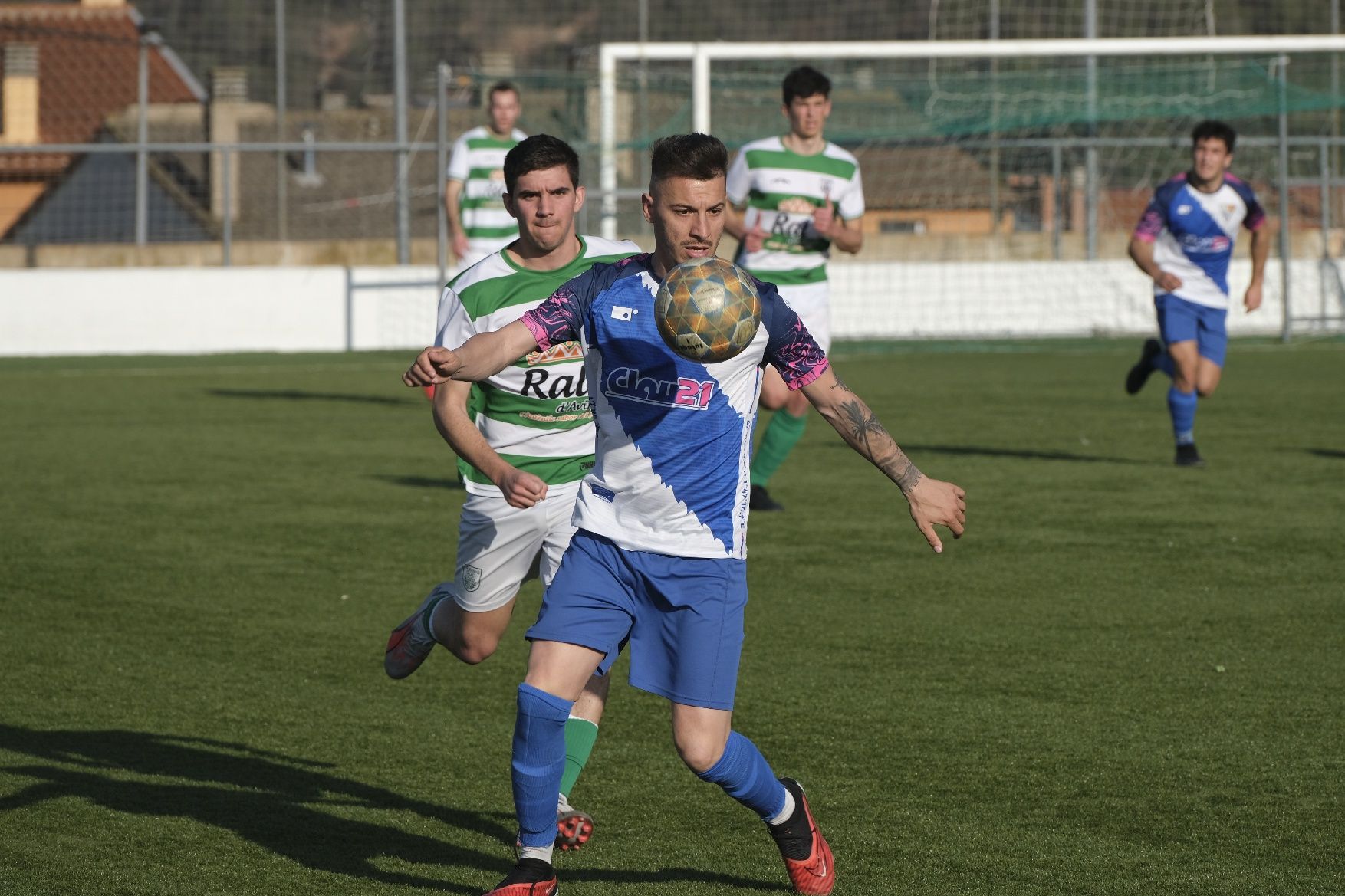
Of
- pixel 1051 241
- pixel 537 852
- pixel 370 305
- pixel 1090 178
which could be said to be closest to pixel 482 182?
pixel 370 305

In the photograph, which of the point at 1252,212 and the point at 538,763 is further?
the point at 1252,212

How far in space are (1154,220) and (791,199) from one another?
2874mm

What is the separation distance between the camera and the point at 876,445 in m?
4.38

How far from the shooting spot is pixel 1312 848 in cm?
461

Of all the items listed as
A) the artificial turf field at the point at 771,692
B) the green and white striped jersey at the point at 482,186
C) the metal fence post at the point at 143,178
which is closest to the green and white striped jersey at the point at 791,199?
the artificial turf field at the point at 771,692

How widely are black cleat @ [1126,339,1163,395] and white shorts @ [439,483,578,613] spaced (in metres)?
7.74

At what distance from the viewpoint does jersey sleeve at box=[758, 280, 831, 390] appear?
436 cm

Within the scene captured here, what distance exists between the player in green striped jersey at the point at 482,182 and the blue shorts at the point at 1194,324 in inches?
177

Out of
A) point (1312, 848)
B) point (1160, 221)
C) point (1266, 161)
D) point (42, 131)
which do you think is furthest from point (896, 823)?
point (42, 131)

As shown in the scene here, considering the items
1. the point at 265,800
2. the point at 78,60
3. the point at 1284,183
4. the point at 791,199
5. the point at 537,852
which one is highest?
A: the point at 78,60

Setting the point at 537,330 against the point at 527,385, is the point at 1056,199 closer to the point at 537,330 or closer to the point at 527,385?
the point at 527,385

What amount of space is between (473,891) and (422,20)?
32133mm

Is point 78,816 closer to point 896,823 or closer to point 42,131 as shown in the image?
point 896,823

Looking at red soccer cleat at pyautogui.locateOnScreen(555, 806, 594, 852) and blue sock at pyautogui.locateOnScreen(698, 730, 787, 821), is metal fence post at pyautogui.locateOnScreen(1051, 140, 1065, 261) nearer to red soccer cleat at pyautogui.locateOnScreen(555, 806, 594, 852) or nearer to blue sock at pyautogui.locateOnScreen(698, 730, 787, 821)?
red soccer cleat at pyautogui.locateOnScreen(555, 806, 594, 852)
